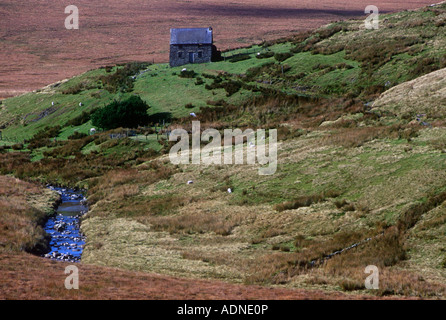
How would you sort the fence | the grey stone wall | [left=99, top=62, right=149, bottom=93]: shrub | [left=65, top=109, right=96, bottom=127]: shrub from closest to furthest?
[left=65, top=109, right=96, bottom=127]: shrub, [left=99, top=62, right=149, bottom=93]: shrub, the grey stone wall, the fence

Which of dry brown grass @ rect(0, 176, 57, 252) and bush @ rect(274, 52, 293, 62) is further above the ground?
bush @ rect(274, 52, 293, 62)

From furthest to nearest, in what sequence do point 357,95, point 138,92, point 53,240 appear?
1. point 138,92
2. point 357,95
3. point 53,240

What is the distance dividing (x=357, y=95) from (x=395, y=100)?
950 cm

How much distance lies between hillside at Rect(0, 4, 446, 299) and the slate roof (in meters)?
4.83

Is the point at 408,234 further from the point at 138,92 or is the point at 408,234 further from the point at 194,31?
the point at 194,31

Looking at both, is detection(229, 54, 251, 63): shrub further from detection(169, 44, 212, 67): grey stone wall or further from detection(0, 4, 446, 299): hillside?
detection(169, 44, 212, 67): grey stone wall

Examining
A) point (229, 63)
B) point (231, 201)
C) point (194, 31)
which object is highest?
point (194, 31)

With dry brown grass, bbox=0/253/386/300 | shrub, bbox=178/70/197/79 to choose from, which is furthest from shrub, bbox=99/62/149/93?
dry brown grass, bbox=0/253/386/300

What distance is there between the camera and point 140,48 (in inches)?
5837

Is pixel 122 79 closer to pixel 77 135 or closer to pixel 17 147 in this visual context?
pixel 77 135

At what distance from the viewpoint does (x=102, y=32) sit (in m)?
167

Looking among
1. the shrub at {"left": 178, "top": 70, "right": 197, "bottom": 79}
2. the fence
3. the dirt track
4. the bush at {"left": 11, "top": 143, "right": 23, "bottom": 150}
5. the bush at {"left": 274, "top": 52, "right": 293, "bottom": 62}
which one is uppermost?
the dirt track

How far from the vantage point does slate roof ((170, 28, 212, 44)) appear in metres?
82.2
